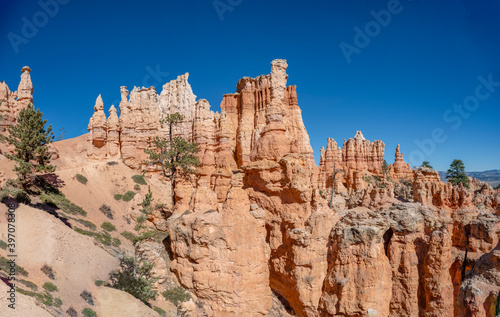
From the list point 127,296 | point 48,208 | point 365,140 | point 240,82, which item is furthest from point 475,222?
point 365,140

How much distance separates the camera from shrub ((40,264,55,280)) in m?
13.1

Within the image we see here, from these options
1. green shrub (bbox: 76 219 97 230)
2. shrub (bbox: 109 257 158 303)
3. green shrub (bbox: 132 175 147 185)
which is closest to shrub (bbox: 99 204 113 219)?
green shrub (bbox: 76 219 97 230)

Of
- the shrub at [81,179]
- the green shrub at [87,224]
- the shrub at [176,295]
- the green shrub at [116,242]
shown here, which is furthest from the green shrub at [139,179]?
the shrub at [176,295]

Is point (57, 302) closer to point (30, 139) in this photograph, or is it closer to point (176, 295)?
point (176, 295)

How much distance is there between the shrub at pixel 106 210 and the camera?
26.9m

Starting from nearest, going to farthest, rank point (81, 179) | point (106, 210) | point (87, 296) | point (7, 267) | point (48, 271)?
point (7, 267) < point (87, 296) < point (48, 271) < point (106, 210) < point (81, 179)

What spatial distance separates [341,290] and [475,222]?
7.81 meters

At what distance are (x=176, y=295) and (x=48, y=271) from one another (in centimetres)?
570

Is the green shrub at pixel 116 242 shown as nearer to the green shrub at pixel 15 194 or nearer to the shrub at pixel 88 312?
the green shrub at pixel 15 194

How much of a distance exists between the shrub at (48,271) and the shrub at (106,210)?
13.6 metres

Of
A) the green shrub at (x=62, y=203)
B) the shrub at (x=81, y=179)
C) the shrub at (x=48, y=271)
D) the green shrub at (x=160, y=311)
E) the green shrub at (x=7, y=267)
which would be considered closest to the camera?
the green shrub at (x=7, y=267)

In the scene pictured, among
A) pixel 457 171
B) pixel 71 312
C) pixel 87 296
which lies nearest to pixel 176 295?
pixel 87 296

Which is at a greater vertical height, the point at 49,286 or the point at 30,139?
the point at 30,139

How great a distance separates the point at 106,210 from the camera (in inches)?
1083
